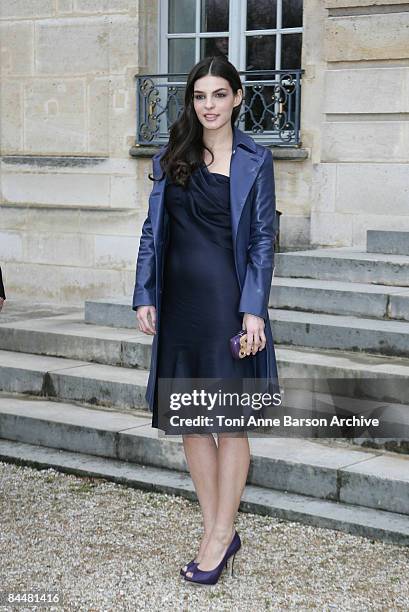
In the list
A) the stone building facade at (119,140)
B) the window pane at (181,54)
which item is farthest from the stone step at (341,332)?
the window pane at (181,54)

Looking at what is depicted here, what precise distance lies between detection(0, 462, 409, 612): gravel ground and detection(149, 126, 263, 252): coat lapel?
1.32m

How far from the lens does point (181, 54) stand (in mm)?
10281

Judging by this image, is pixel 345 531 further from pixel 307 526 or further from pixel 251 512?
pixel 251 512

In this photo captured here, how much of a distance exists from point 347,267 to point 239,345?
138 inches

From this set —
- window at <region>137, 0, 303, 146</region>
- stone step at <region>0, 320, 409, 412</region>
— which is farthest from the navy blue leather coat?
window at <region>137, 0, 303, 146</region>

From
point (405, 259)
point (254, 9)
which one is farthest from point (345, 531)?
point (254, 9)

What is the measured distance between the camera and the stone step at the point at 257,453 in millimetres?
5113

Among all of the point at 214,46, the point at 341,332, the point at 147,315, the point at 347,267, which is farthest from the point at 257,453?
the point at 214,46

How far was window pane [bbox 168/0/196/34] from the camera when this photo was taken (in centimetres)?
1023

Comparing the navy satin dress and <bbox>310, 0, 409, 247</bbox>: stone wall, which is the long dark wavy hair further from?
<bbox>310, 0, 409, 247</bbox>: stone wall

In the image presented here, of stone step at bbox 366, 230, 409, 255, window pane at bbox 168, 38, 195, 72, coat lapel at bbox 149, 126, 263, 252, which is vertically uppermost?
window pane at bbox 168, 38, 195, 72

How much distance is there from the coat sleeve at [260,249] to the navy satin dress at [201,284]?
0.09 meters

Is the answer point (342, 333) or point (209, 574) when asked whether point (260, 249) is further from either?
point (342, 333)

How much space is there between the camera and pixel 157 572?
177 inches
